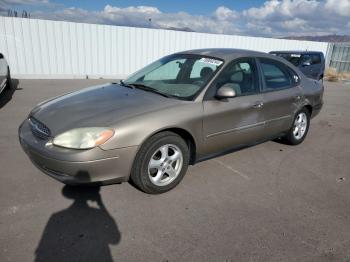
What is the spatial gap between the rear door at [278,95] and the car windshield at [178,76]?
2.93ft

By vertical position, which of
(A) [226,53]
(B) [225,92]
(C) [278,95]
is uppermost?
(A) [226,53]

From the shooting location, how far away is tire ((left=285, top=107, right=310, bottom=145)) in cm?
500

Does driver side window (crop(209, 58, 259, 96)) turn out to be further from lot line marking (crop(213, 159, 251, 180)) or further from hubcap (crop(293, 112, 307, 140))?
hubcap (crop(293, 112, 307, 140))

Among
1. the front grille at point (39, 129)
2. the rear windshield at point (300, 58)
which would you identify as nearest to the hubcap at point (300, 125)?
the front grille at point (39, 129)

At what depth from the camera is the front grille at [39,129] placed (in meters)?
2.98

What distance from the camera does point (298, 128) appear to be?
5129 millimetres

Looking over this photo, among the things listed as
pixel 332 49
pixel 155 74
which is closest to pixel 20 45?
pixel 155 74

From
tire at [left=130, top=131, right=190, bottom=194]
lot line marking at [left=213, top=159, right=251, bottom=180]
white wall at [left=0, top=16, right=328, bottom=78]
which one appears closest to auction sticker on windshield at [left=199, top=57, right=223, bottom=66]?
tire at [left=130, top=131, right=190, bottom=194]

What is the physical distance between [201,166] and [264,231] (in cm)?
151

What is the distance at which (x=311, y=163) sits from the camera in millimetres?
4465

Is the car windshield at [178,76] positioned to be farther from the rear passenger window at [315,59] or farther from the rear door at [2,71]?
the rear passenger window at [315,59]

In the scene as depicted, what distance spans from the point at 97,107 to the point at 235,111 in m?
1.71

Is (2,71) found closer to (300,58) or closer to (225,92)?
(225,92)

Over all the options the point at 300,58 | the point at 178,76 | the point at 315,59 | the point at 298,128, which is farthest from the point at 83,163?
the point at 315,59
